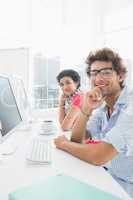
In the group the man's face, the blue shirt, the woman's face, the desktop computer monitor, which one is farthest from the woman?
the man's face

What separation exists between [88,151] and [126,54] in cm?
232

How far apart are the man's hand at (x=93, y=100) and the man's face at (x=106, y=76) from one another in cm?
5

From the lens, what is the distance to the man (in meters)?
1.06

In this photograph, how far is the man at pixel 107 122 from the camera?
106 centimetres

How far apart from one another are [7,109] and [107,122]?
508 millimetres

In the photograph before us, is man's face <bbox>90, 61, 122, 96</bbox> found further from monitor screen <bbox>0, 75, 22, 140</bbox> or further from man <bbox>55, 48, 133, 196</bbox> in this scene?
monitor screen <bbox>0, 75, 22, 140</bbox>

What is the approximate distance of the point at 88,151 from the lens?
1.11 meters

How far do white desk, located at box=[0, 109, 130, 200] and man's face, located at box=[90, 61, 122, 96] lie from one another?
0.41m

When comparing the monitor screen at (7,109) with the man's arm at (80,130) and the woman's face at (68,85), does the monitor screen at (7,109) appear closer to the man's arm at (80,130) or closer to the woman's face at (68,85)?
the man's arm at (80,130)

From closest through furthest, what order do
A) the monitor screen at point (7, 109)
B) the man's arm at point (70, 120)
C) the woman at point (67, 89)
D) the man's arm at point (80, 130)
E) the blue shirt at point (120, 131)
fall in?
the blue shirt at point (120, 131) → the monitor screen at point (7, 109) → the man's arm at point (80, 130) → the man's arm at point (70, 120) → the woman at point (67, 89)

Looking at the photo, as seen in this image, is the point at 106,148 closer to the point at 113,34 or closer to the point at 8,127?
the point at 8,127

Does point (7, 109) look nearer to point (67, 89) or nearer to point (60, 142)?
point (60, 142)

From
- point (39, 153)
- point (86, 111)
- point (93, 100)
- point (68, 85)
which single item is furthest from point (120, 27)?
point (39, 153)

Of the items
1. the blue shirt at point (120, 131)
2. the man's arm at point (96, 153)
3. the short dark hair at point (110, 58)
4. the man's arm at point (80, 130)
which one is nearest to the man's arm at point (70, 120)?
the blue shirt at point (120, 131)
